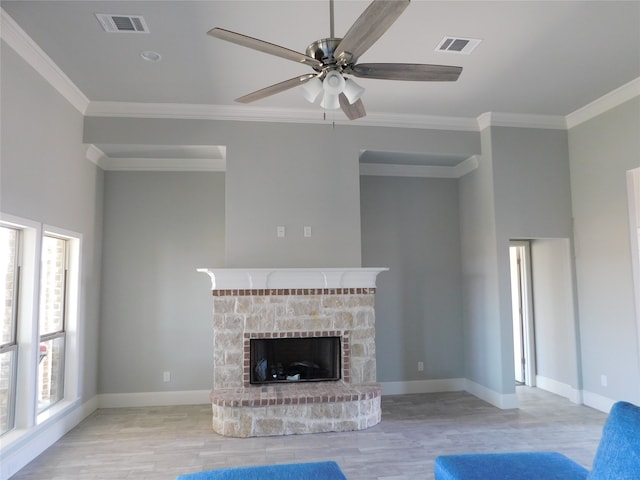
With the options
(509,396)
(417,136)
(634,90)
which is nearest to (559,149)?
(634,90)

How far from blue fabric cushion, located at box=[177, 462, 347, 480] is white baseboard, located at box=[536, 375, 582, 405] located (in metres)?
3.94

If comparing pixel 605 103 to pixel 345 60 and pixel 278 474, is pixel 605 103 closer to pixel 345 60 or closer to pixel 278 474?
pixel 345 60

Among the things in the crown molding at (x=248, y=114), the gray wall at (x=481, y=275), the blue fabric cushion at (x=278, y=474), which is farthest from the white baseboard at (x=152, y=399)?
the gray wall at (x=481, y=275)

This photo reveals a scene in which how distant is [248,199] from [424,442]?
3027 millimetres

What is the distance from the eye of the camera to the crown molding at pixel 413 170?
5.70m

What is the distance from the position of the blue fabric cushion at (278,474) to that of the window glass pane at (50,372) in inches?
104

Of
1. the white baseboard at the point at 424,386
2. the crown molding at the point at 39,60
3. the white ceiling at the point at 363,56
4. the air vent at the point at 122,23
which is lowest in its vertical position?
the white baseboard at the point at 424,386

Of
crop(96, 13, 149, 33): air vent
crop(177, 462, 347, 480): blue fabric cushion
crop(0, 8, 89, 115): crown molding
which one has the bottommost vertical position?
crop(177, 462, 347, 480): blue fabric cushion

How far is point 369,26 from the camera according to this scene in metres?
1.94

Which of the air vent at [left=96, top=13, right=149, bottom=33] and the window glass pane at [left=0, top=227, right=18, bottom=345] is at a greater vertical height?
the air vent at [left=96, top=13, right=149, bottom=33]

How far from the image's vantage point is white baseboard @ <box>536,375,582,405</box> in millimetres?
4910

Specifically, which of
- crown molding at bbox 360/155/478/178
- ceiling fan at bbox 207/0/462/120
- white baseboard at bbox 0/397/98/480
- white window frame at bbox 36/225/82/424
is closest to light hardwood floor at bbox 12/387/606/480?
white baseboard at bbox 0/397/98/480

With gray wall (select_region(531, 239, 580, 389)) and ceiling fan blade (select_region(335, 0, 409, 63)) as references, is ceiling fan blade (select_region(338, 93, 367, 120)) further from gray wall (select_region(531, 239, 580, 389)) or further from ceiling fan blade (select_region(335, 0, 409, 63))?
gray wall (select_region(531, 239, 580, 389))

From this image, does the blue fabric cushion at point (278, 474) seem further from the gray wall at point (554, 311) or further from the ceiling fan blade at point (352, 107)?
the gray wall at point (554, 311)
